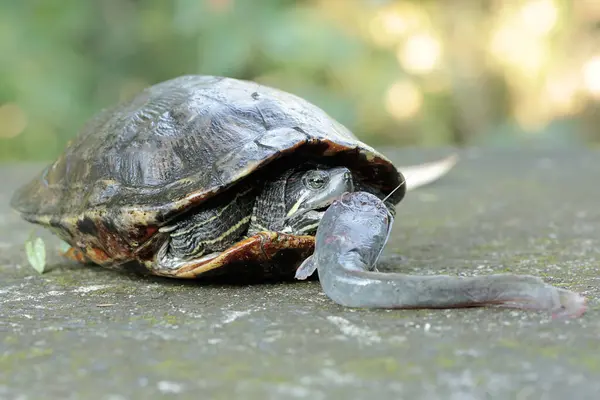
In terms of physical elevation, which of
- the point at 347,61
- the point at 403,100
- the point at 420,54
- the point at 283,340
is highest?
the point at 420,54

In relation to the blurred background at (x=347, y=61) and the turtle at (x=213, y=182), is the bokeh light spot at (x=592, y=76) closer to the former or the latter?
the blurred background at (x=347, y=61)

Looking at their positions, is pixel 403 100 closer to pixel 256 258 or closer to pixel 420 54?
pixel 420 54

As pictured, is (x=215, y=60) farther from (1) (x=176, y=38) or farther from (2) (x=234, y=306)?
(2) (x=234, y=306)

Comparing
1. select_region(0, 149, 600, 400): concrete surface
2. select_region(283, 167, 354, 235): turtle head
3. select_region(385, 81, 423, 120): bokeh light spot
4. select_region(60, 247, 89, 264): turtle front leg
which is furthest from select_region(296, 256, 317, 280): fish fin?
select_region(385, 81, 423, 120): bokeh light spot

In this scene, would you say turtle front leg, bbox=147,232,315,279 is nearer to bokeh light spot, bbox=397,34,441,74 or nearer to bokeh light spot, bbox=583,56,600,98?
bokeh light spot, bbox=397,34,441,74

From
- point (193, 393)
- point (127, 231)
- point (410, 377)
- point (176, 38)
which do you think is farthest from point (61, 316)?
point (176, 38)

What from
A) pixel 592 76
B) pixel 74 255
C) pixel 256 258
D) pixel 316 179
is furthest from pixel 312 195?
pixel 592 76
